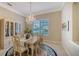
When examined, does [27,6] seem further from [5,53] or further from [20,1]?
[5,53]

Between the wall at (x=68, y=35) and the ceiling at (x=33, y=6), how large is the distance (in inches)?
6.5

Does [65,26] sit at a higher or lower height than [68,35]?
higher

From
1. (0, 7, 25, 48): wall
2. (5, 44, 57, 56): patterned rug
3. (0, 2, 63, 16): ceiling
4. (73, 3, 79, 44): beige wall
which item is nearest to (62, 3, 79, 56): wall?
(73, 3, 79, 44): beige wall

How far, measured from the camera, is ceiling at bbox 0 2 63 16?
2.74 metres

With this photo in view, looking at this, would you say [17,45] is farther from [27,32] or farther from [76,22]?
Answer: [76,22]

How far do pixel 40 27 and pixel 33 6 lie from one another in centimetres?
46

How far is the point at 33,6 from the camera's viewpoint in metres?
2.79

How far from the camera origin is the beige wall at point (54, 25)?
2820 mm

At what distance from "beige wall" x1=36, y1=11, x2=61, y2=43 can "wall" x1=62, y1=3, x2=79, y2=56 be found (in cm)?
10

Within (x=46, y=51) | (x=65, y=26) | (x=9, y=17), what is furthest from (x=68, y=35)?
(x=9, y=17)

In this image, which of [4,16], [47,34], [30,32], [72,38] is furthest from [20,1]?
[72,38]

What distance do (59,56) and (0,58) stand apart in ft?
3.90

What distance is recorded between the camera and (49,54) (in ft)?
9.21

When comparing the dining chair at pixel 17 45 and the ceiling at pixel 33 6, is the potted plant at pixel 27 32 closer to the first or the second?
the dining chair at pixel 17 45
